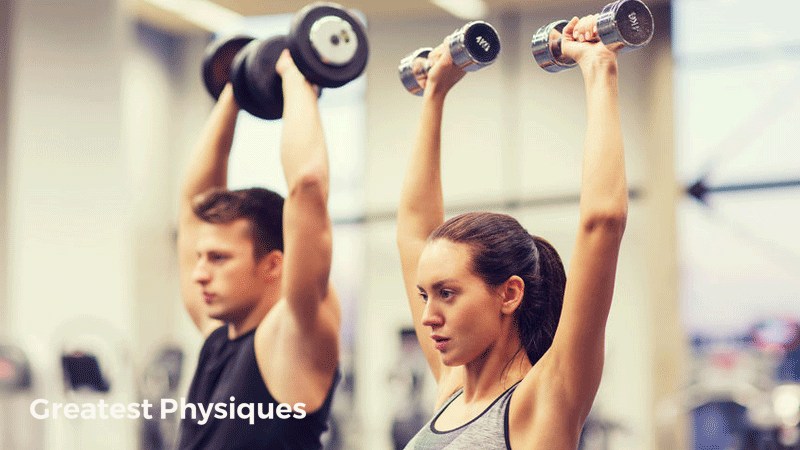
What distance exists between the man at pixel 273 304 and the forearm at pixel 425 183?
19 centimetres

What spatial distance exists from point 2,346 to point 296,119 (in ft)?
14.8

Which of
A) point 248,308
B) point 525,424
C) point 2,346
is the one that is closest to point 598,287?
point 525,424

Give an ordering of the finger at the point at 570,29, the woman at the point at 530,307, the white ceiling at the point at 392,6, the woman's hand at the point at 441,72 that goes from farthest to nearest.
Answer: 1. the white ceiling at the point at 392,6
2. the woman's hand at the point at 441,72
3. the finger at the point at 570,29
4. the woman at the point at 530,307

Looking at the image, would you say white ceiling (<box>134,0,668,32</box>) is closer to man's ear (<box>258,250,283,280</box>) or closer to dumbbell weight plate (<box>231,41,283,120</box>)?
dumbbell weight plate (<box>231,41,283,120</box>)

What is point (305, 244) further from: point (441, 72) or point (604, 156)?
point (604, 156)

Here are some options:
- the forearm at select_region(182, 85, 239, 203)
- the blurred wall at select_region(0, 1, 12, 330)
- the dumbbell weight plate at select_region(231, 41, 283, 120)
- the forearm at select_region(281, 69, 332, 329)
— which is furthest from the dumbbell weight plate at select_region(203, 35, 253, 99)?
the blurred wall at select_region(0, 1, 12, 330)

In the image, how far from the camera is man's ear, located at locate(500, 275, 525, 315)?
160 centimetres

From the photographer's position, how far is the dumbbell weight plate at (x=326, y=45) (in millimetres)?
2150

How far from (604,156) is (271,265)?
113cm

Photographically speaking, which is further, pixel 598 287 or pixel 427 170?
pixel 427 170

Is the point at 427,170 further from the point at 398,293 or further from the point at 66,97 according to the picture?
the point at 398,293

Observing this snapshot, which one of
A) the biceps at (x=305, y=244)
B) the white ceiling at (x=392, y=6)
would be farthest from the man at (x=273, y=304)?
the white ceiling at (x=392, y=6)

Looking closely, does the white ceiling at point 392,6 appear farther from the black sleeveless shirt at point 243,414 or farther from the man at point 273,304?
the black sleeveless shirt at point 243,414

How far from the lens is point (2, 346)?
19.5 feet
